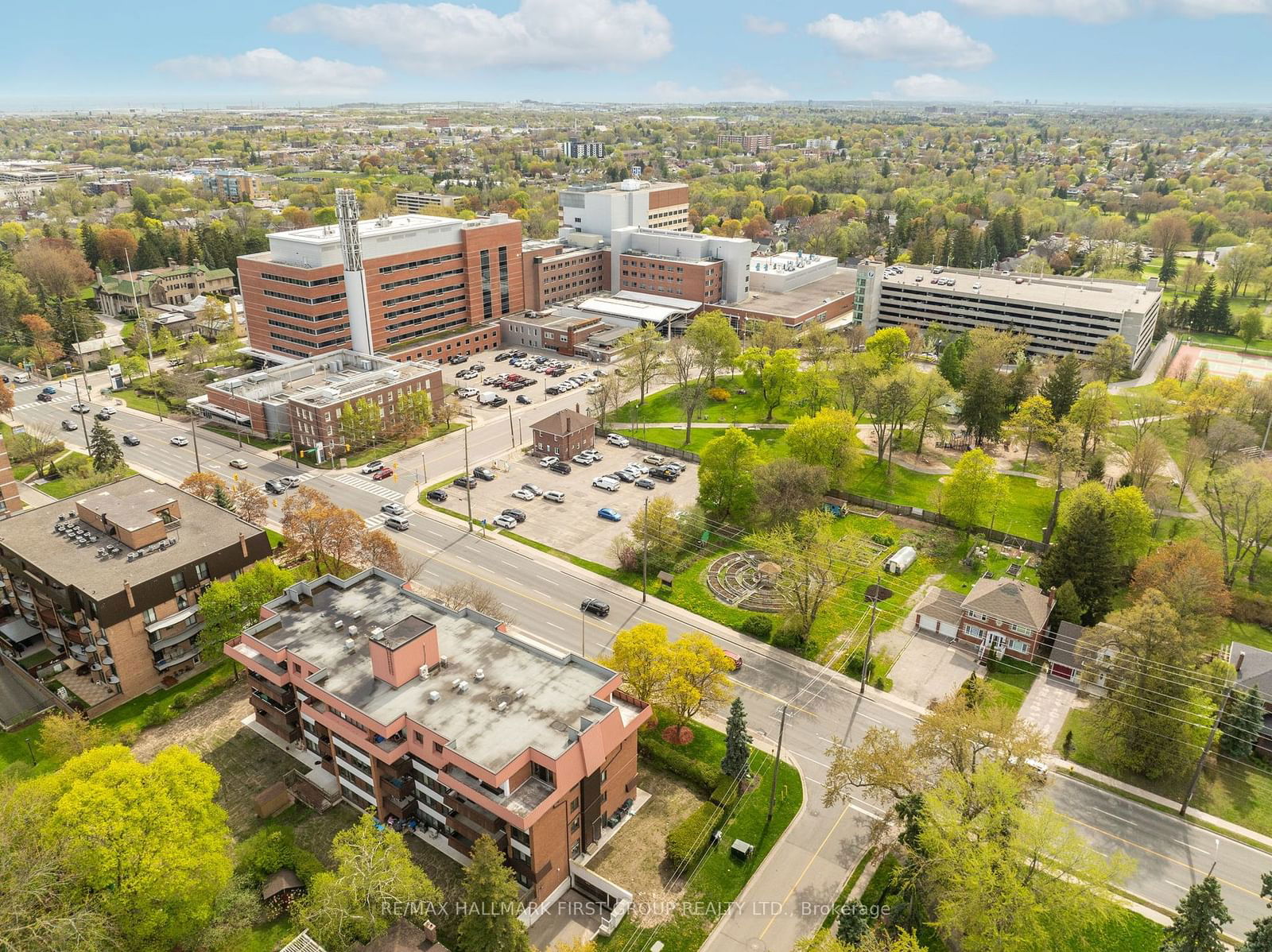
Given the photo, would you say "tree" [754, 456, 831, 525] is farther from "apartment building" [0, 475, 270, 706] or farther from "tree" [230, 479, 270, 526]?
"tree" [230, 479, 270, 526]

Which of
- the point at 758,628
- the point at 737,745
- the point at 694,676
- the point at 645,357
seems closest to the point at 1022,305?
the point at 645,357

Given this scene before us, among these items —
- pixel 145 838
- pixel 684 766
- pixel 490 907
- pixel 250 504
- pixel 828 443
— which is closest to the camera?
pixel 490 907

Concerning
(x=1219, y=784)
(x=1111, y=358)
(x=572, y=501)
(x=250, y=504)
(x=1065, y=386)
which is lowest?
(x=1219, y=784)

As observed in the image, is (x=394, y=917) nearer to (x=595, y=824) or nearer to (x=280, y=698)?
(x=595, y=824)

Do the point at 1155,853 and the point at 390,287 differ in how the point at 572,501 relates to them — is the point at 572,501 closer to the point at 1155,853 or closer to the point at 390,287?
the point at 390,287

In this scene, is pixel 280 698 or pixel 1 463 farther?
pixel 1 463

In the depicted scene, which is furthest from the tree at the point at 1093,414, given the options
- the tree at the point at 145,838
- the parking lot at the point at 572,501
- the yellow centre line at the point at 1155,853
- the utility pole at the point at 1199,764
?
the tree at the point at 145,838

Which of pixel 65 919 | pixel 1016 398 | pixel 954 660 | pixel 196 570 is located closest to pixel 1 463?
pixel 196 570
